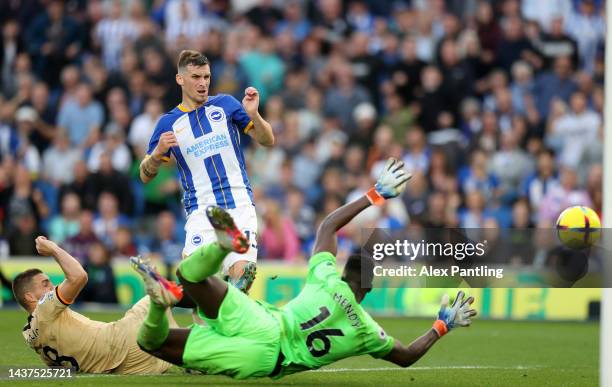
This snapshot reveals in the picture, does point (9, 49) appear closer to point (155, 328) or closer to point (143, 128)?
point (143, 128)

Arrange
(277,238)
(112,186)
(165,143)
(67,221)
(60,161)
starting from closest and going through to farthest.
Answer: (165,143) < (277,238) < (67,221) < (112,186) < (60,161)

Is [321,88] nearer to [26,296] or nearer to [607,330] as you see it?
[26,296]

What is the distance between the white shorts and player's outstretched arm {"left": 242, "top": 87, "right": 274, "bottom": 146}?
63cm

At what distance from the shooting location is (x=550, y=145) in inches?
821

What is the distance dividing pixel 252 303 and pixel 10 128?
1308 centimetres

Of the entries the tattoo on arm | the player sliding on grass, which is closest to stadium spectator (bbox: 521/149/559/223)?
the tattoo on arm

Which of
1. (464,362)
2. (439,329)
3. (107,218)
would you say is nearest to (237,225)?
(439,329)

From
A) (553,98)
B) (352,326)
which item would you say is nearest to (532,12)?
(553,98)

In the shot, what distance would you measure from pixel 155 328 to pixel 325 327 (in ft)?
4.16

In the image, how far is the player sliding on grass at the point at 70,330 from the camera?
1022 centimetres

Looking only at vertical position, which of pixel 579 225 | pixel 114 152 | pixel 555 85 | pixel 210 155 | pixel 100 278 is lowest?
pixel 100 278

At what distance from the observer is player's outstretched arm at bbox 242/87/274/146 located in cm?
1070

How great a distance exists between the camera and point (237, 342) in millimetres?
9289

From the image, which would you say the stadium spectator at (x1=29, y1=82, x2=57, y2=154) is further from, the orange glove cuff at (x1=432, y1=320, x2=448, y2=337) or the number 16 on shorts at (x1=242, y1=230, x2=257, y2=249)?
the orange glove cuff at (x1=432, y1=320, x2=448, y2=337)
